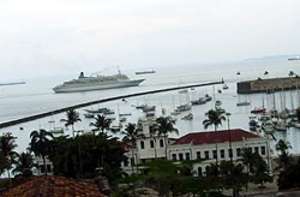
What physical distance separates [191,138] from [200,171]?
9.94 ft

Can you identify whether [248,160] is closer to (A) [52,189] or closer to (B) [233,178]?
(B) [233,178]

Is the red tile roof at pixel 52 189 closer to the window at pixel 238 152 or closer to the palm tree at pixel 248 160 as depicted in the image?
the palm tree at pixel 248 160

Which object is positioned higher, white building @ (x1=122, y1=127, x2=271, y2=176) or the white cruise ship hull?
the white cruise ship hull

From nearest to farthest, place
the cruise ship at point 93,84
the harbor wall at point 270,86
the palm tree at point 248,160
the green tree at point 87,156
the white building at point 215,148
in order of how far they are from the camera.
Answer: the green tree at point 87,156 → the palm tree at point 248,160 → the white building at point 215,148 → the harbor wall at point 270,86 → the cruise ship at point 93,84

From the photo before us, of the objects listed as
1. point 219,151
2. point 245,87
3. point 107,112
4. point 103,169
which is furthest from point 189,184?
point 245,87

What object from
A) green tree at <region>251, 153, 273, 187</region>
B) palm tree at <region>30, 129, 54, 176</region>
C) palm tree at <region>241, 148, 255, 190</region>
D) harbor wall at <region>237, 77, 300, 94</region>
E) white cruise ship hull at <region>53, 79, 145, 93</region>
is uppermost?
white cruise ship hull at <region>53, 79, 145, 93</region>

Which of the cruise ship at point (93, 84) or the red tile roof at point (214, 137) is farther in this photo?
the cruise ship at point (93, 84)

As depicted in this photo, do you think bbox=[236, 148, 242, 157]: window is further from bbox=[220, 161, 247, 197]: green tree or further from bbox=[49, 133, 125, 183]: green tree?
bbox=[49, 133, 125, 183]: green tree

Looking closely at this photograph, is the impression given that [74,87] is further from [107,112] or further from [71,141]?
[71,141]

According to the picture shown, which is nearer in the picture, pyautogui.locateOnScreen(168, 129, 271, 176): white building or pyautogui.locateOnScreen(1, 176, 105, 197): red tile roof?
pyautogui.locateOnScreen(1, 176, 105, 197): red tile roof

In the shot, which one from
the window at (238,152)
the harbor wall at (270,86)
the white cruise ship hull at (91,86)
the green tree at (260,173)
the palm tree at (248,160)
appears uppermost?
the white cruise ship hull at (91,86)

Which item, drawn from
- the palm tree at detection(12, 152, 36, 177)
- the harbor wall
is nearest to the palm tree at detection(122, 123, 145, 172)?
the palm tree at detection(12, 152, 36, 177)

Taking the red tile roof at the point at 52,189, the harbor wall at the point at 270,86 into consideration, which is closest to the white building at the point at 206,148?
the red tile roof at the point at 52,189

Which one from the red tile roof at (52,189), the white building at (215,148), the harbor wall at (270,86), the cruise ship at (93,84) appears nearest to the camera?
the red tile roof at (52,189)
